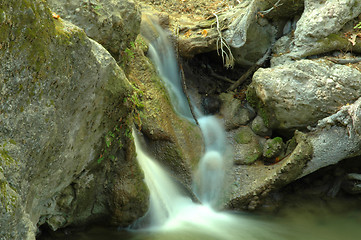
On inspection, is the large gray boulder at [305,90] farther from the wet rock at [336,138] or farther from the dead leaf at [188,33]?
the dead leaf at [188,33]

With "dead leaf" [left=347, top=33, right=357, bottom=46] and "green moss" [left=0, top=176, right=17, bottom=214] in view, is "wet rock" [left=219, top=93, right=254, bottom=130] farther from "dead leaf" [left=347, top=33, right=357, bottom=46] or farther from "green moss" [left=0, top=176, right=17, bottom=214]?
"green moss" [left=0, top=176, right=17, bottom=214]

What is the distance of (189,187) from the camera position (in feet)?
20.2

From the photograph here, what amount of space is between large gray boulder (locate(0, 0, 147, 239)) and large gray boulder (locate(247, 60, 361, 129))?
3.00 metres

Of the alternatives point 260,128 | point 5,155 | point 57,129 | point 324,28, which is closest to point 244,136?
point 260,128

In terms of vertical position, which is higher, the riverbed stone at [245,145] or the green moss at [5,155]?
the riverbed stone at [245,145]

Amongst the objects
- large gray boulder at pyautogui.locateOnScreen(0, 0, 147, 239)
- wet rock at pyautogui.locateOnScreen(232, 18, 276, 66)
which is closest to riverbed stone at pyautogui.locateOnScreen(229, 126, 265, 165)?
wet rock at pyautogui.locateOnScreen(232, 18, 276, 66)

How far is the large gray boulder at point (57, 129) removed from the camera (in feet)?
9.05

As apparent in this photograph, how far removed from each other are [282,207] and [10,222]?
16.8ft

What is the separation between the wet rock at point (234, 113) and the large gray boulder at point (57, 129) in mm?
2879

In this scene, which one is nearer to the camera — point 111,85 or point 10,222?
point 10,222

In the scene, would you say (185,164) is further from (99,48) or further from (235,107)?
(99,48)

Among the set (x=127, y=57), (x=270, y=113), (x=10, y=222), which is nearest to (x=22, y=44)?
(x=10, y=222)

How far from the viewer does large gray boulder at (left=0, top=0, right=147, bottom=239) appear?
2758 millimetres

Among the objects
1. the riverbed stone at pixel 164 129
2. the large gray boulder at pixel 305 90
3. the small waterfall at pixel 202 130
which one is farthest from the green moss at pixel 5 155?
the large gray boulder at pixel 305 90
